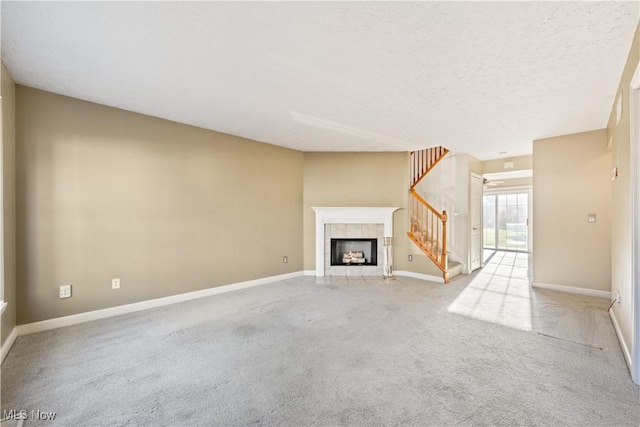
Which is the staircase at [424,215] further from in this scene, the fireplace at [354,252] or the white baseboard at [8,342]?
the white baseboard at [8,342]

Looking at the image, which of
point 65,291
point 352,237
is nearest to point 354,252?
point 352,237

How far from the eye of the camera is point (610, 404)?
5.64ft

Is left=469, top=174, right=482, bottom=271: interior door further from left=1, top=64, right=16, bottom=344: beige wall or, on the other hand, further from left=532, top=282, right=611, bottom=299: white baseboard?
left=1, top=64, right=16, bottom=344: beige wall

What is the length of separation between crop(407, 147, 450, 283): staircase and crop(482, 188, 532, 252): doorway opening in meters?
4.46

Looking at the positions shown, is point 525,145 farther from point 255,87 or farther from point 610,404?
point 255,87

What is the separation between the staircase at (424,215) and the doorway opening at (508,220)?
4.46m

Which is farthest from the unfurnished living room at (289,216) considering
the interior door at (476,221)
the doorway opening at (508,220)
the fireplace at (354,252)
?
the doorway opening at (508,220)

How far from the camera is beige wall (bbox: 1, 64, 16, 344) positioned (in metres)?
2.36

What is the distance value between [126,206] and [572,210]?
6.35 m

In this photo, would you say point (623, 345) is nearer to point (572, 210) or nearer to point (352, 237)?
point (572, 210)

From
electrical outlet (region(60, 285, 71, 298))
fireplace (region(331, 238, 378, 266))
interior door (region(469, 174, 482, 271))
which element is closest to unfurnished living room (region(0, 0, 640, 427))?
electrical outlet (region(60, 285, 71, 298))

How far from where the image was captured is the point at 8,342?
7.80 ft

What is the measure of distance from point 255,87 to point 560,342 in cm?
384

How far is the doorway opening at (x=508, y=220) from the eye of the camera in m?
8.29
